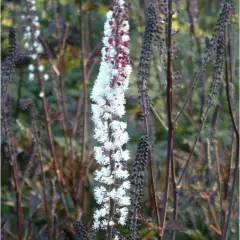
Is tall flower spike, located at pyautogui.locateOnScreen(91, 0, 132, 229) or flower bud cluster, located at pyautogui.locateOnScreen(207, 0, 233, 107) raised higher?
flower bud cluster, located at pyautogui.locateOnScreen(207, 0, 233, 107)

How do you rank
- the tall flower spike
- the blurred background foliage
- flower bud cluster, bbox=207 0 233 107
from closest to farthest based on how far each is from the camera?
the tall flower spike < flower bud cluster, bbox=207 0 233 107 < the blurred background foliage

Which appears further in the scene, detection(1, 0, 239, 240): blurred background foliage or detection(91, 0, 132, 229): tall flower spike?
detection(1, 0, 239, 240): blurred background foliage

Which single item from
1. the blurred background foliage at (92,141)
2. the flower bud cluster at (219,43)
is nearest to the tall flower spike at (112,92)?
the flower bud cluster at (219,43)

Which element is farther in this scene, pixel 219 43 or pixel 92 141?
pixel 92 141

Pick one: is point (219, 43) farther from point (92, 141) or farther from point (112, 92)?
point (92, 141)

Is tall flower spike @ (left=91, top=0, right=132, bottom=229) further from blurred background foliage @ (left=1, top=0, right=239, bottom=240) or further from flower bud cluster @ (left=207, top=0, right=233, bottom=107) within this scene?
blurred background foliage @ (left=1, top=0, right=239, bottom=240)

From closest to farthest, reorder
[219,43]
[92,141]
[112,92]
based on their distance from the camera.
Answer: [112,92]
[219,43]
[92,141]

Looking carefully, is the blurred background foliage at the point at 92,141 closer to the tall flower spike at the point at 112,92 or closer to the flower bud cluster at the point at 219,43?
the flower bud cluster at the point at 219,43

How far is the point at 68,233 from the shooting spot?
137 inches

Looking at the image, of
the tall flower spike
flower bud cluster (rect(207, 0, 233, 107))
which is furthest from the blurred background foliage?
the tall flower spike

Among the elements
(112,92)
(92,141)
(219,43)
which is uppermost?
(219,43)

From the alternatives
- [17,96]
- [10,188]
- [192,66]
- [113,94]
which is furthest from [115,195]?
[192,66]

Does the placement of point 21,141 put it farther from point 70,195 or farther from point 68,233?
point 68,233

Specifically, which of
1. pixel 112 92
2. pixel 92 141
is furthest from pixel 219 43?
pixel 92 141
